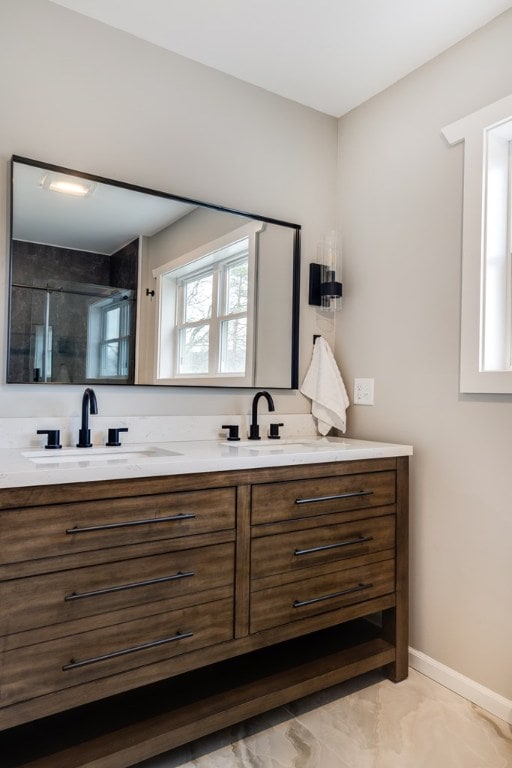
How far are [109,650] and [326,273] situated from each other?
1.81 m

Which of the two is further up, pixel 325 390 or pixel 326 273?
pixel 326 273

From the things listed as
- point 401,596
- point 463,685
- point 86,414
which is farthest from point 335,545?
point 86,414

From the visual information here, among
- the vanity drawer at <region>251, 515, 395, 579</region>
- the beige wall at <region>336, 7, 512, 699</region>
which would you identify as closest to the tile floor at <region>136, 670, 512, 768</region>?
the beige wall at <region>336, 7, 512, 699</region>

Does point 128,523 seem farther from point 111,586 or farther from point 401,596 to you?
point 401,596

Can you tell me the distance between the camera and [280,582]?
165 centimetres

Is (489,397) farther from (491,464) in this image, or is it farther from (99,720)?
(99,720)

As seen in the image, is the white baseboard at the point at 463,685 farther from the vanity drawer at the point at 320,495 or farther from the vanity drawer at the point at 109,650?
the vanity drawer at the point at 109,650

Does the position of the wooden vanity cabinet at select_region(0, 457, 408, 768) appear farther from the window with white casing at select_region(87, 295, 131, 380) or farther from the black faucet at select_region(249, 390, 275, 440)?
the window with white casing at select_region(87, 295, 131, 380)

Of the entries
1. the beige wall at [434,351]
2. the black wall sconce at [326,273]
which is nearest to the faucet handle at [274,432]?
the beige wall at [434,351]

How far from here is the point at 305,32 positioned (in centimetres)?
196

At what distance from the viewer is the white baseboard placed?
174cm

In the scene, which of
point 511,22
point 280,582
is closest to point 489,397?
point 280,582

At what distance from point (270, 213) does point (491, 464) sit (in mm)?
1435

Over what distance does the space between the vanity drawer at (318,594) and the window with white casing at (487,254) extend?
30.8 inches
